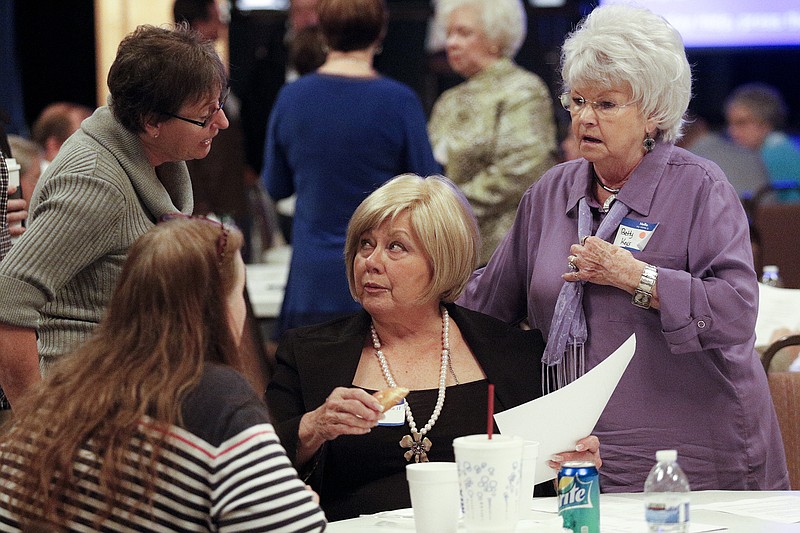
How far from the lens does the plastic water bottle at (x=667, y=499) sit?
2.08 m

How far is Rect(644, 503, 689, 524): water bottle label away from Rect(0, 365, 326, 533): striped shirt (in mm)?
626

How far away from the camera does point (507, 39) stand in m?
4.94

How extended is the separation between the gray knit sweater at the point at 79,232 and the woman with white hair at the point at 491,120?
2244 mm

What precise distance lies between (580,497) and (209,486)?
2.25 ft

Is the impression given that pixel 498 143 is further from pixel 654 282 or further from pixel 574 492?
pixel 574 492

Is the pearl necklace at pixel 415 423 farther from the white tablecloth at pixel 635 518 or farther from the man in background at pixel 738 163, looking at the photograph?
the man in background at pixel 738 163

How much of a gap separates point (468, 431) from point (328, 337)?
41 cm

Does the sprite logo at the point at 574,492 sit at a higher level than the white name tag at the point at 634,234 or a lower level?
lower

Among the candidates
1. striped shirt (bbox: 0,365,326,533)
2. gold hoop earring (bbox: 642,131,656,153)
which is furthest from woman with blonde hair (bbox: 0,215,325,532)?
gold hoop earring (bbox: 642,131,656,153)

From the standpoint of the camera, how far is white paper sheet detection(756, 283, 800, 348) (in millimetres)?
4168

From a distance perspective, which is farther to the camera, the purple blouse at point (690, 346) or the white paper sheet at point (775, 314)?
the white paper sheet at point (775, 314)

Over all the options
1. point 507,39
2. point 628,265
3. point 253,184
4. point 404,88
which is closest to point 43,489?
point 628,265

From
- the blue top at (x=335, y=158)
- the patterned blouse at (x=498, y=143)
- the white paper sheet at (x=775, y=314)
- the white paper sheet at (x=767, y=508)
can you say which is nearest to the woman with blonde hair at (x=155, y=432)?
the white paper sheet at (x=767, y=508)

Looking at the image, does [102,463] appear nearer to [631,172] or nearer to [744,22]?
[631,172]
